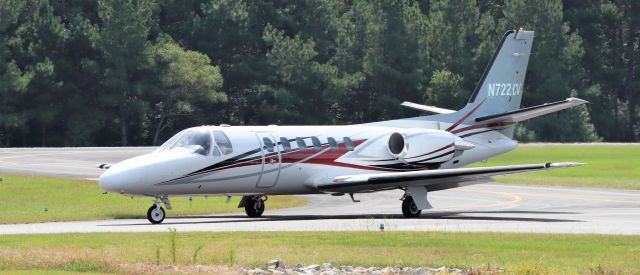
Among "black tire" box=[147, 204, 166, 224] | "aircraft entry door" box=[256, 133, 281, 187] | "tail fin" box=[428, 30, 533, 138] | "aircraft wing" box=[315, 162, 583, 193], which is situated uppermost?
→ "tail fin" box=[428, 30, 533, 138]

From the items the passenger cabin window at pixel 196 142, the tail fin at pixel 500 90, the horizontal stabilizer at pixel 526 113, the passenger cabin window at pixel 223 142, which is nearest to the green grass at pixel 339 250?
the passenger cabin window at pixel 196 142

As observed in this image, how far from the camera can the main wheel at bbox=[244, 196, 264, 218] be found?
38.8 metres

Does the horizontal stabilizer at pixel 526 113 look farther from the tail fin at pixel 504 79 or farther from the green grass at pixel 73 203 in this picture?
the green grass at pixel 73 203

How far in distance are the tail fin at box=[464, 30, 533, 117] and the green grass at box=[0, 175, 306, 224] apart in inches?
317

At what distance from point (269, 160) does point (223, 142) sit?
1688 millimetres

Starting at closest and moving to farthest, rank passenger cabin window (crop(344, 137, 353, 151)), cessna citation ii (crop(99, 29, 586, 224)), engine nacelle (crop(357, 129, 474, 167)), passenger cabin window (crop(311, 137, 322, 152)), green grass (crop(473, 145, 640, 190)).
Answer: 1. cessna citation ii (crop(99, 29, 586, 224))
2. passenger cabin window (crop(311, 137, 322, 152))
3. passenger cabin window (crop(344, 137, 353, 151))
4. engine nacelle (crop(357, 129, 474, 167))
5. green grass (crop(473, 145, 640, 190))

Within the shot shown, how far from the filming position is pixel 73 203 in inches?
1751

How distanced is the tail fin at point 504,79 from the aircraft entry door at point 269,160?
27.8 ft

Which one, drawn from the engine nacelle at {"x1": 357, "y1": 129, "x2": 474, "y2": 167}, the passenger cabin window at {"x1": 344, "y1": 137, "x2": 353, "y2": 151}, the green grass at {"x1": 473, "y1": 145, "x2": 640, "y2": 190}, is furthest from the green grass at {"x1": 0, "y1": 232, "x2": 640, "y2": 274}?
the green grass at {"x1": 473, "y1": 145, "x2": 640, "y2": 190}

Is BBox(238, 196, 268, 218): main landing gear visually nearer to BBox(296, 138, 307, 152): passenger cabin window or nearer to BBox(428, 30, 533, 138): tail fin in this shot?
BBox(296, 138, 307, 152): passenger cabin window

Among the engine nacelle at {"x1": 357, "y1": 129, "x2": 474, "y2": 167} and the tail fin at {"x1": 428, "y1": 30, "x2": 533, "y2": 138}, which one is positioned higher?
the tail fin at {"x1": 428, "y1": 30, "x2": 533, "y2": 138}

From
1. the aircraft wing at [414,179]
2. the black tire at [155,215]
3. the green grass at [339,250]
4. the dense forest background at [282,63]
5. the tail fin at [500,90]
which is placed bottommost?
the green grass at [339,250]

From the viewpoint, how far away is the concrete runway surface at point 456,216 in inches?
1284

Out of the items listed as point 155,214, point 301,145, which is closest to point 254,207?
point 301,145
